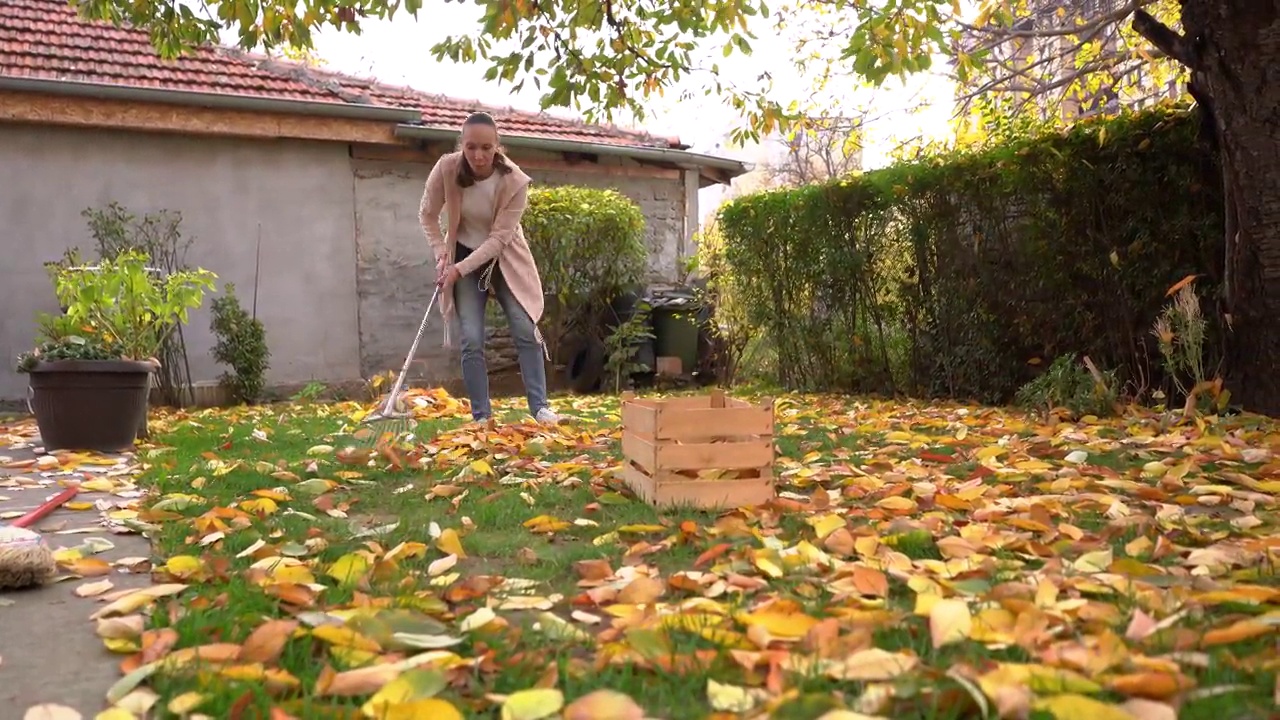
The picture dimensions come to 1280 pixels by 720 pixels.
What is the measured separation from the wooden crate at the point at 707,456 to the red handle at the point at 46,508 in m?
1.77

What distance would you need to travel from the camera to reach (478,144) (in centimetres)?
512

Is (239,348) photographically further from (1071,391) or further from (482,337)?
(1071,391)

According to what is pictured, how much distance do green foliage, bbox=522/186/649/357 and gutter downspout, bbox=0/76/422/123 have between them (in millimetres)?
1630

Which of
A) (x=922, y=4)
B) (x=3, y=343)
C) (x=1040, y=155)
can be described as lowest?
(x=3, y=343)

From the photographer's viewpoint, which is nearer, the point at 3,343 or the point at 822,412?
the point at 822,412

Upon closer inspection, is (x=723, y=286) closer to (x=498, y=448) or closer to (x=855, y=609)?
(x=498, y=448)

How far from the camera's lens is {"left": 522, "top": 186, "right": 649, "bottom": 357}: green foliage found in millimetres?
9078

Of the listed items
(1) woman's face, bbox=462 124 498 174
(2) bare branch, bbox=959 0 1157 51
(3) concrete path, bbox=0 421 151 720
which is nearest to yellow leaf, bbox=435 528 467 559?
(3) concrete path, bbox=0 421 151 720

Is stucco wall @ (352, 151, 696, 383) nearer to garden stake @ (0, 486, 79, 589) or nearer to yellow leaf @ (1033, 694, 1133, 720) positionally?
garden stake @ (0, 486, 79, 589)

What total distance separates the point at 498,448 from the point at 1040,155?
353 cm

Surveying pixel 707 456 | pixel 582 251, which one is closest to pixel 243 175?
pixel 582 251

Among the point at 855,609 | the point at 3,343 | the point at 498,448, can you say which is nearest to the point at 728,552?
the point at 855,609

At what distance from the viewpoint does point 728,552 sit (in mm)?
2404

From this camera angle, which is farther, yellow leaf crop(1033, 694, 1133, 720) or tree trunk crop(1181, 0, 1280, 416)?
tree trunk crop(1181, 0, 1280, 416)
